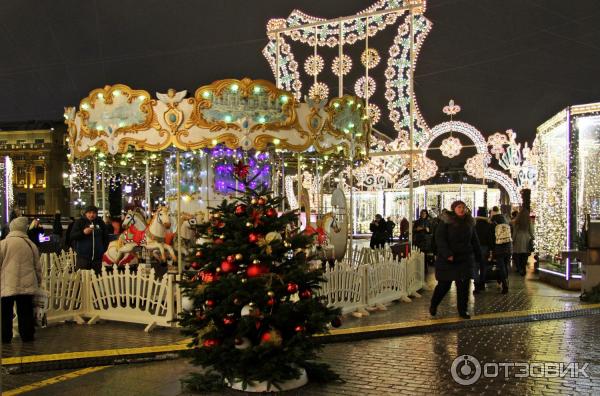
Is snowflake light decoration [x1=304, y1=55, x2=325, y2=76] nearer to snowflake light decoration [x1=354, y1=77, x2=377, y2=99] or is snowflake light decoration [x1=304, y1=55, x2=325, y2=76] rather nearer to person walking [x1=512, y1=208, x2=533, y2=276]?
snowflake light decoration [x1=354, y1=77, x2=377, y2=99]

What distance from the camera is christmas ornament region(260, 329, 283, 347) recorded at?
17.4ft

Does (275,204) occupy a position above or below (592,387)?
above

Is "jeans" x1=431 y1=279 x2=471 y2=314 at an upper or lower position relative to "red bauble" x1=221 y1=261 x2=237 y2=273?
lower

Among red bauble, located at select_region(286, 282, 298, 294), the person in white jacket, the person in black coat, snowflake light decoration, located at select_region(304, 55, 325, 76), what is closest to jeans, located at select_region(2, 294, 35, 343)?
the person in white jacket

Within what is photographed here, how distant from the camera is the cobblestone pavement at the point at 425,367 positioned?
18.5 ft

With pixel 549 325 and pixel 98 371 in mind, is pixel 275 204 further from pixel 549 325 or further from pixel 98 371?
pixel 549 325

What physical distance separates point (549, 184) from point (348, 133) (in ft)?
21.1

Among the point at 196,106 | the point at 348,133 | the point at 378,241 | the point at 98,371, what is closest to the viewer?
the point at 98,371

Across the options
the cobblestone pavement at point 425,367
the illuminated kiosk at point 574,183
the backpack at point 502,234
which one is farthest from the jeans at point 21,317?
the illuminated kiosk at point 574,183

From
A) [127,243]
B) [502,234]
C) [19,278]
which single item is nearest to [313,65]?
[502,234]

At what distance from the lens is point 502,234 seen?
13.0 meters

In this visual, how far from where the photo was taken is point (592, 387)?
18.4 feet

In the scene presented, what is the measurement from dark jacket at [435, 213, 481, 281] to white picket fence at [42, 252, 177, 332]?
4.21 m

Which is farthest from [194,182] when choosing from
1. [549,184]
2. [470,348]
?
[549,184]
